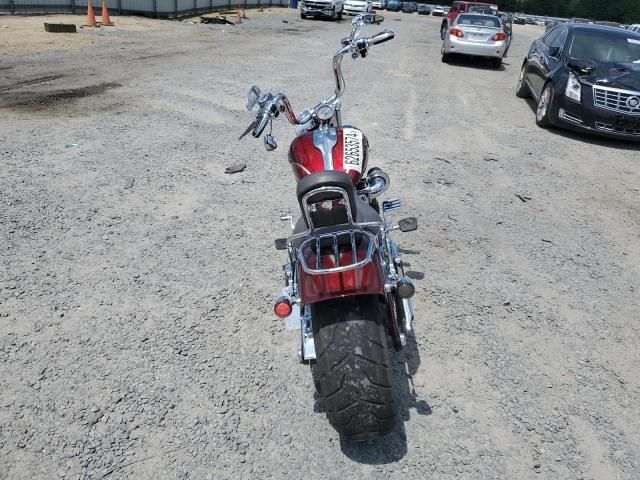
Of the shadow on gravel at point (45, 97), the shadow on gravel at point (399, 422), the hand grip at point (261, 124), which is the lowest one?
the shadow on gravel at point (399, 422)

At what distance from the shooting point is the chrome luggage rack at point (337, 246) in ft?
8.04

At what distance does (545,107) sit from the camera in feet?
28.5

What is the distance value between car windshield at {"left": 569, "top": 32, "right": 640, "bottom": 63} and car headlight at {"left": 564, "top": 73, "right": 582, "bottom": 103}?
1036 millimetres

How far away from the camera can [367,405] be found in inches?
94.8

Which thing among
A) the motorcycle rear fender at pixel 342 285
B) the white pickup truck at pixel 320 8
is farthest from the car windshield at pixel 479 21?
the white pickup truck at pixel 320 8

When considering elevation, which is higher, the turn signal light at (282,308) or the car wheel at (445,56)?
the car wheel at (445,56)

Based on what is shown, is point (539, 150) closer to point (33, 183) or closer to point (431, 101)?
point (431, 101)

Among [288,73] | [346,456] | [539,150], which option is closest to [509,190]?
[539,150]

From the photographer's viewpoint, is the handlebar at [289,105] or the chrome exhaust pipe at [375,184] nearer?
the handlebar at [289,105]

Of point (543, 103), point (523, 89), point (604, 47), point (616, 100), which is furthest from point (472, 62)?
point (616, 100)

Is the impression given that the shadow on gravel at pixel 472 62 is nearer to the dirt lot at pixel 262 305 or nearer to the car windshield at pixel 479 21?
the car windshield at pixel 479 21

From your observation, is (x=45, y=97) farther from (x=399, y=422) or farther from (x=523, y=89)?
(x=523, y=89)

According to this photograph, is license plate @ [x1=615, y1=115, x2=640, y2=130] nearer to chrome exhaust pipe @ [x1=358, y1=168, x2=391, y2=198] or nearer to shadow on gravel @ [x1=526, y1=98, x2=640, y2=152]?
shadow on gravel @ [x1=526, y1=98, x2=640, y2=152]

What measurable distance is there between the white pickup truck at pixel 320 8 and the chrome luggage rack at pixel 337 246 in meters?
30.1
